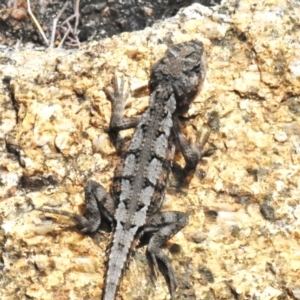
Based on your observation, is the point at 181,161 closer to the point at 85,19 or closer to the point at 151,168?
the point at 151,168

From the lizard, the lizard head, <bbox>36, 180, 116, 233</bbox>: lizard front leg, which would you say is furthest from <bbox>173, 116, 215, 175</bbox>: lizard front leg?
<bbox>36, 180, 116, 233</bbox>: lizard front leg

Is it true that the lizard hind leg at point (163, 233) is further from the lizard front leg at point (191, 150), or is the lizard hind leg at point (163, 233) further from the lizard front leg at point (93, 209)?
the lizard front leg at point (191, 150)

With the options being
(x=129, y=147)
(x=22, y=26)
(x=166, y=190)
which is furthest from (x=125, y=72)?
(x=22, y=26)

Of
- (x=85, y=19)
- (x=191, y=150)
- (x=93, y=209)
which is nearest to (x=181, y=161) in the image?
(x=191, y=150)

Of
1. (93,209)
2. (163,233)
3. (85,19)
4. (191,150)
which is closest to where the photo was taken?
(163,233)

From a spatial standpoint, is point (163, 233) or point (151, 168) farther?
point (151, 168)

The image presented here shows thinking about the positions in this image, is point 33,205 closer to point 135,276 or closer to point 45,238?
point 45,238

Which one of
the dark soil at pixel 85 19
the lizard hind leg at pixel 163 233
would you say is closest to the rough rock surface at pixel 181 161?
the lizard hind leg at pixel 163 233

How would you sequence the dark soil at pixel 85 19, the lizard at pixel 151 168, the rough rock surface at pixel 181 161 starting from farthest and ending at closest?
the dark soil at pixel 85 19, the lizard at pixel 151 168, the rough rock surface at pixel 181 161
